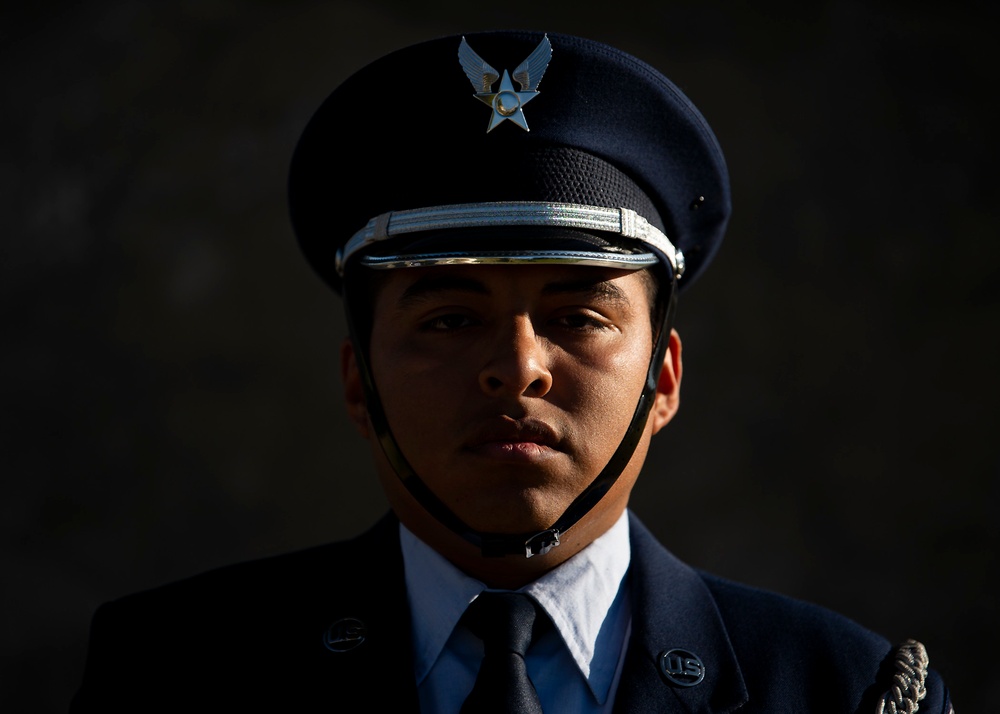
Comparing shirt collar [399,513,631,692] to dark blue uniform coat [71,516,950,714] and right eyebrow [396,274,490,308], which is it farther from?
right eyebrow [396,274,490,308]

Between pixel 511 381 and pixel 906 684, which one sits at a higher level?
pixel 511 381

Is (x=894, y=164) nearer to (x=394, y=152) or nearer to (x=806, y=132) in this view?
(x=806, y=132)

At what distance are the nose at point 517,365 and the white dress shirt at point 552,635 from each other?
305 millimetres

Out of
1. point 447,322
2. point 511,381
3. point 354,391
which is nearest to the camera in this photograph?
point 511,381

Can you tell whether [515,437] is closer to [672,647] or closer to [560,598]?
[560,598]

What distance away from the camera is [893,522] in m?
Result: 2.87

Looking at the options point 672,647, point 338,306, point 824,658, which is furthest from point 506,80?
point 338,306

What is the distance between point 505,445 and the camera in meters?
1.68

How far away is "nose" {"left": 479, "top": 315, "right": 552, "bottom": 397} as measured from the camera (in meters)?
1.66

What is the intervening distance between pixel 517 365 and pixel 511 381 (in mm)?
23

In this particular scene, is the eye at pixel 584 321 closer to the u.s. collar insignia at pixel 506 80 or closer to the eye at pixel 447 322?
the eye at pixel 447 322

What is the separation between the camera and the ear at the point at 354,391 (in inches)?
76.0

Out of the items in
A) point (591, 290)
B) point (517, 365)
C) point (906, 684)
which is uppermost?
point (591, 290)

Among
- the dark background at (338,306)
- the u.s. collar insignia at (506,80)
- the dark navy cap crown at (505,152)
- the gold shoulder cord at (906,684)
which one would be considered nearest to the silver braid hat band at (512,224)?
the dark navy cap crown at (505,152)
